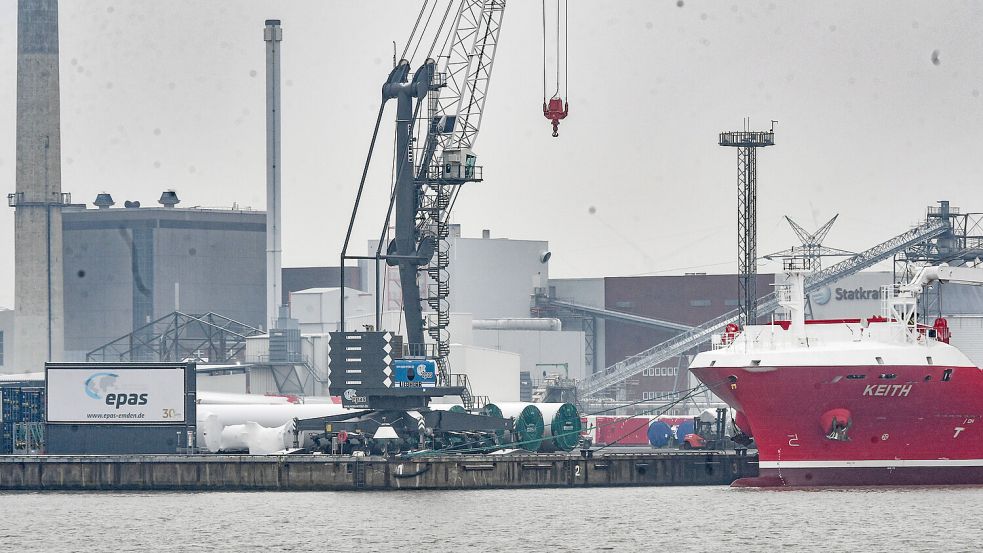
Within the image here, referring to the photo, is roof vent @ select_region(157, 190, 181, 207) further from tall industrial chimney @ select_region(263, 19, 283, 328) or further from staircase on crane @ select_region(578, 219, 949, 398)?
staircase on crane @ select_region(578, 219, 949, 398)

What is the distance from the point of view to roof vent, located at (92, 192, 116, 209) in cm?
19838

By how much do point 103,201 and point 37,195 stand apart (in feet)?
95.2

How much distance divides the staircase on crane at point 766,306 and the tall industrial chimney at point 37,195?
50.6 metres

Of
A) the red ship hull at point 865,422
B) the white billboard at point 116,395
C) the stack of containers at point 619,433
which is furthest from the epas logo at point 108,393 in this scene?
the stack of containers at point 619,433

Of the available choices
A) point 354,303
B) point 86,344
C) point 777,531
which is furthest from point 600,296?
point 777,531

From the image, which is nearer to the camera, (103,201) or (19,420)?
(19,420)

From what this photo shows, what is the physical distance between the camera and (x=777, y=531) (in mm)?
74875

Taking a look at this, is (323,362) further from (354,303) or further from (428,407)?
(428,407)

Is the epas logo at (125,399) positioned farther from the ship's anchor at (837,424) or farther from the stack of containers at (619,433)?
the stack of containers at (619,433)

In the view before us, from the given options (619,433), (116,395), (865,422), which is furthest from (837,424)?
(619,433)

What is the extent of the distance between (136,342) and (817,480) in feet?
334

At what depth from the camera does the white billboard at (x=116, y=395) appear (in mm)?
100375

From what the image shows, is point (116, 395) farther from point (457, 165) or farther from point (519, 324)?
point (519, 324)

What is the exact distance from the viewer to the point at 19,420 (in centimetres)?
10362
